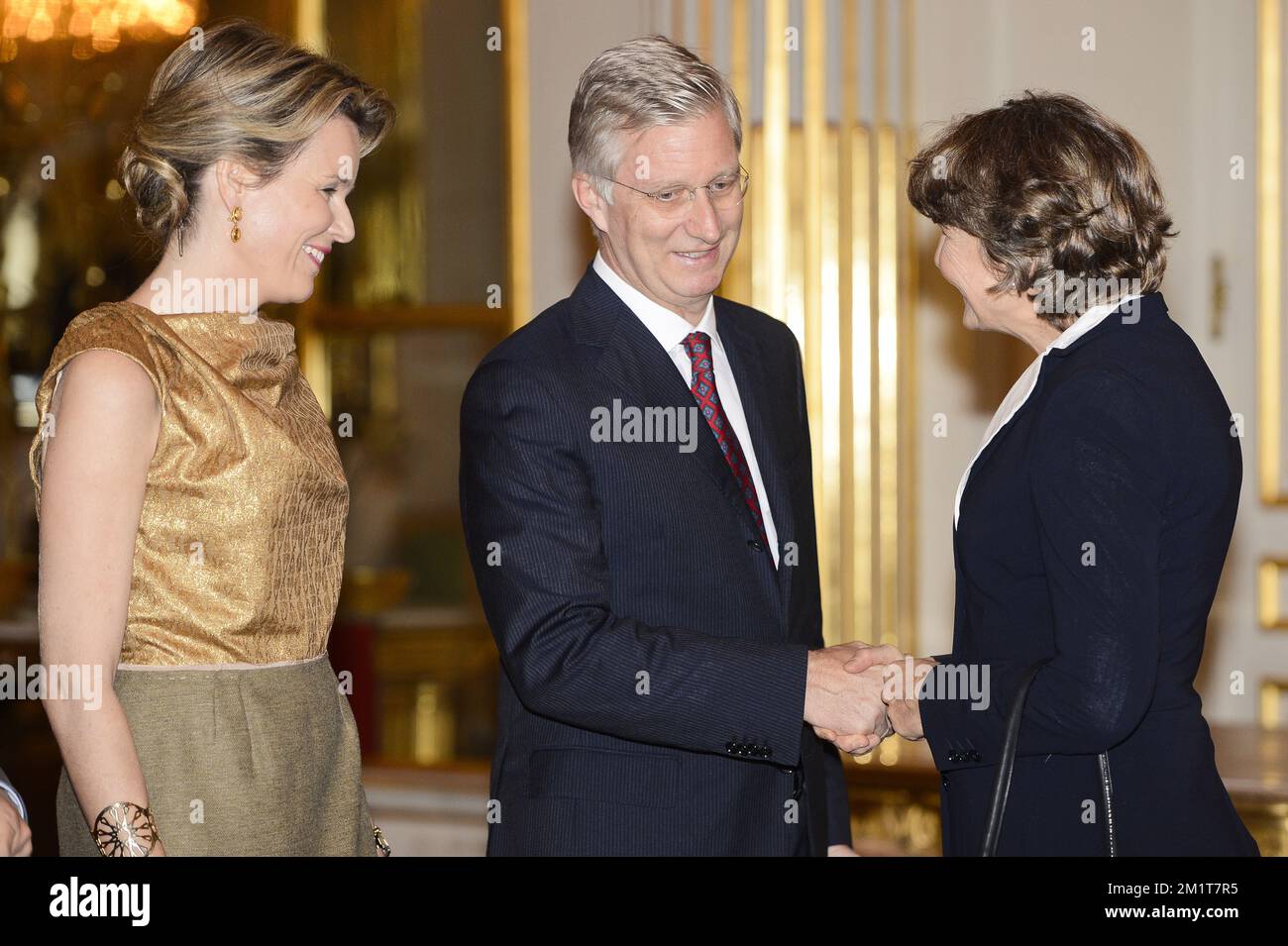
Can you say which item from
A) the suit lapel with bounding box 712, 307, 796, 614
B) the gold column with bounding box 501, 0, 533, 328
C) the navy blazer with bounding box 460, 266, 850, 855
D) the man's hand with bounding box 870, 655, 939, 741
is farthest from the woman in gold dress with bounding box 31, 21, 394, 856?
the gold column with bounding box 501, 0, 533, 328

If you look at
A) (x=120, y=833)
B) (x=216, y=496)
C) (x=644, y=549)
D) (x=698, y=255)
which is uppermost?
(x=698, y=255)

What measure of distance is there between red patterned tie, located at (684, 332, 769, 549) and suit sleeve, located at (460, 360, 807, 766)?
0.21 metres

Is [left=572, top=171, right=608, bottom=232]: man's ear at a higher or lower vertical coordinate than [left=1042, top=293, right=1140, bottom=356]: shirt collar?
higher

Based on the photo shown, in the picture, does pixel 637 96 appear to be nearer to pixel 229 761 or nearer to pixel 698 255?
pixel 698 255

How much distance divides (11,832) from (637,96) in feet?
4.00

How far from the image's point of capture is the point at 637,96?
1.97 metres

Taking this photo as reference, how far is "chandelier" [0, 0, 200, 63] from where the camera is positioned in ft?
19.2

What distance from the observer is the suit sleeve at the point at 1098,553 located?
5.16 feet

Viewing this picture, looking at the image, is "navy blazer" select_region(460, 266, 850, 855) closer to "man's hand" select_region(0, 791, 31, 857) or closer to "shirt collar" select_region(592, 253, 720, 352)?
"shirt collar" select_region(592, 253, 720, 352)

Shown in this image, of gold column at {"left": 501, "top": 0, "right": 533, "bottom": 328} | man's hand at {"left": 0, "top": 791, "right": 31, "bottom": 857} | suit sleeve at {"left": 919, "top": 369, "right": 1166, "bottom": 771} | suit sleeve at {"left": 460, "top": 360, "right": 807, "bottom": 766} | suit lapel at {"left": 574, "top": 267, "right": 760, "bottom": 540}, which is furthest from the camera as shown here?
gold column at {"left": 501, "top": 0, "right": 533, "bottom": 328}

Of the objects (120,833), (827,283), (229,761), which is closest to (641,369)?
(229,761)

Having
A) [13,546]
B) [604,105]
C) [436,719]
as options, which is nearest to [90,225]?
[13,546]

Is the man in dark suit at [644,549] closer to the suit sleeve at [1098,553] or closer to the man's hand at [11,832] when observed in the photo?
the suit sleeve at [1098,553]

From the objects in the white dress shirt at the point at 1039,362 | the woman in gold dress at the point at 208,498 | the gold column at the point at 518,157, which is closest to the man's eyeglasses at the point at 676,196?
the woman in gold dress at the point at 208,498
